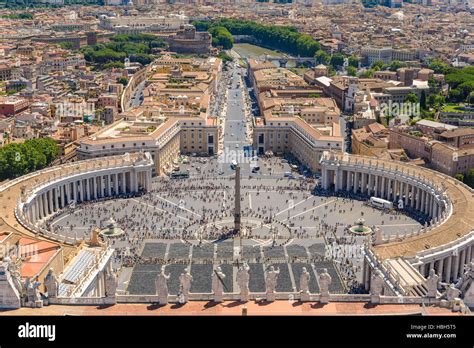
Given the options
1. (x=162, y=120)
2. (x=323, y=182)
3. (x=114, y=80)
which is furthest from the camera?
(x=114, y=80)

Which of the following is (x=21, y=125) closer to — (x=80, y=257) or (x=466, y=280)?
(x=80, y=257)

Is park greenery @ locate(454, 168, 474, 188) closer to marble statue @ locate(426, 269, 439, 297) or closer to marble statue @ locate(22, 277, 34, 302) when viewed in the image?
marble statue @ locate(426, 269, 439, 297)

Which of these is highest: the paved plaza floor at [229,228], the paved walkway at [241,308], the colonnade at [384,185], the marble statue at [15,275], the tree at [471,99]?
the marble statue at [15,275]

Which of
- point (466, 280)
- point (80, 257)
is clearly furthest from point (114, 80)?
point (466, 280)

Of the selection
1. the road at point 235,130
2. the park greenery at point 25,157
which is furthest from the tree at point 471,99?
the park greenery at point 25,157

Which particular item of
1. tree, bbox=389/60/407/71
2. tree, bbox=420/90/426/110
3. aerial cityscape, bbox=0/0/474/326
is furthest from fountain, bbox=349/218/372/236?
tree, bbox=389/60/407/71

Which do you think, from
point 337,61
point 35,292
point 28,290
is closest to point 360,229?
point 35,292

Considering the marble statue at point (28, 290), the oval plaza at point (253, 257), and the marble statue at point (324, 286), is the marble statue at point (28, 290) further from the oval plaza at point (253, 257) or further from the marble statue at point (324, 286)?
the marble statue at point (324, 286)
